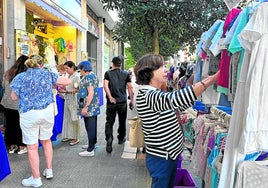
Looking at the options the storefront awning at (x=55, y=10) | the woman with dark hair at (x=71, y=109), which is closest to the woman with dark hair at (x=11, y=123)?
the woman with dark hair at (x=71, y=109)

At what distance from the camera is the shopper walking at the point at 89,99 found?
5.55 metres

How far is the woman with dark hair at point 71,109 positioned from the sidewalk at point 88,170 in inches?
14.3

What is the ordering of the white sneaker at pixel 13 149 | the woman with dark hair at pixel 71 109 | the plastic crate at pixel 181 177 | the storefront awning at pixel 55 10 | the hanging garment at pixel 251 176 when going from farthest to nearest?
the storefront awning at pixel 55 10
the woman with dark hair at pixel 71 109
the white sneaker at pixel 13 149
the plastic crate at pixel 181 177
the hanging garment at pixel 251 176

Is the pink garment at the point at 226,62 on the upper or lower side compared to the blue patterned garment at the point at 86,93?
upper

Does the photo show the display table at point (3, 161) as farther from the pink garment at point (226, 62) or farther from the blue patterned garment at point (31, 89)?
the pink garment at point (226, 62)

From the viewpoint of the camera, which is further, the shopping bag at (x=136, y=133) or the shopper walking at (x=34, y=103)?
the shopping bag at (x=136, y=133)

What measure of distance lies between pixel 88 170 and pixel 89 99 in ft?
4.00

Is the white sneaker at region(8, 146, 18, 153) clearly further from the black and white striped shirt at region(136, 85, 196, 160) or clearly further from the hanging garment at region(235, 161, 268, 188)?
the hanging garment at region(235, 161, 268, 188)

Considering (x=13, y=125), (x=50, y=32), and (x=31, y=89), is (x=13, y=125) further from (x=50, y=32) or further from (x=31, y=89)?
(x=50, y=32)

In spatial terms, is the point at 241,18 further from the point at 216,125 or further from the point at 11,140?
the point at 11,140

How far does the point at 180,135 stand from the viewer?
2.83 metres

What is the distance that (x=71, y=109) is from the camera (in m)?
6.39

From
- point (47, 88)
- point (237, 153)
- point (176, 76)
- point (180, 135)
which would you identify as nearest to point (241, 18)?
point (237, 153)

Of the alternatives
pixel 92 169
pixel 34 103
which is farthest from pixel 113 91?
pixel 34 103
